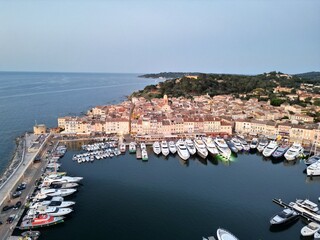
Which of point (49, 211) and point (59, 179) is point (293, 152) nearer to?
point (59, 179)

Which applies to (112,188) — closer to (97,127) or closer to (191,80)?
(97,127)

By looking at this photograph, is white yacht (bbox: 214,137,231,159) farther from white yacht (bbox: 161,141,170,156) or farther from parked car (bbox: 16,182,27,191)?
parked car (bbox: 16,182,27,191)

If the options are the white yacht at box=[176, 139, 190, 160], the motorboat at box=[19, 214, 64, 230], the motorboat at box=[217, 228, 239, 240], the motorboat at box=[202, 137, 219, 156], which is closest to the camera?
the motorboat at box=[217, 228, 239, 240]

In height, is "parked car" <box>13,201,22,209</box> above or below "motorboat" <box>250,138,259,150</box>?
below

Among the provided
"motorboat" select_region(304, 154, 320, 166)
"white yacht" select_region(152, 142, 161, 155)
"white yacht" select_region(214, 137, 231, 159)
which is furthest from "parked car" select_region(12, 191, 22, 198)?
"motorboat" select_region(304, 154, 320, 166)

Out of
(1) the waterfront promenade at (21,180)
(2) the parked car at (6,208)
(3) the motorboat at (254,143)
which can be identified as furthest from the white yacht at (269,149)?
(2) the parked car at (6,208)

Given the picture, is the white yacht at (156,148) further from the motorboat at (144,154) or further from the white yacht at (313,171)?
the white yacht at (313,171)

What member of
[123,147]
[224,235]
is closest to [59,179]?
[123,147]
